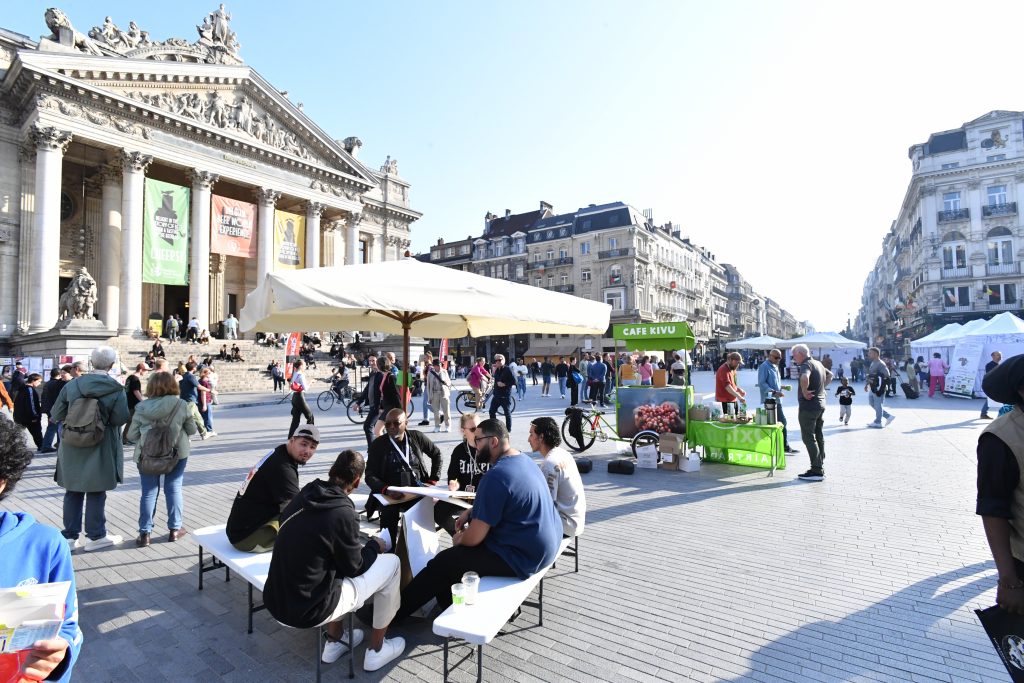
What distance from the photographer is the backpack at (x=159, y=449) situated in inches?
195

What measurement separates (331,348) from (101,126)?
51.9 feet

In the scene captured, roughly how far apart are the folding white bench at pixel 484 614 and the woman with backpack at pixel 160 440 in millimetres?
3684

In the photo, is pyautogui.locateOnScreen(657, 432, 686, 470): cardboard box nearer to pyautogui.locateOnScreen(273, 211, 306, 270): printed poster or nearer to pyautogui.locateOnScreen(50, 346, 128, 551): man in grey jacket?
pyautogui.locateOnScreen(50, 346, 128, 551): man in grey jacket

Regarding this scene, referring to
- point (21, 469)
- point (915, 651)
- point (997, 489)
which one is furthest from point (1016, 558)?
point (21, 469)

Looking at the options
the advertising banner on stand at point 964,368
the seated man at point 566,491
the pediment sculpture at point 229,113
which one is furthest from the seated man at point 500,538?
the pediment sculpture at point 229,113

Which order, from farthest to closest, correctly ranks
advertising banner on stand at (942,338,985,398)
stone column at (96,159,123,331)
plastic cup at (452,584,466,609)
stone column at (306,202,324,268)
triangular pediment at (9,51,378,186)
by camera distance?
1. stone column at (306,202,324,268)
2. stone column at (96,159,123,331)
3. triangular pediment at (9,51,378,186)
4. advertising banner on stand at (942,338,985,398)
5. plastic cup at (452,584,466,609)

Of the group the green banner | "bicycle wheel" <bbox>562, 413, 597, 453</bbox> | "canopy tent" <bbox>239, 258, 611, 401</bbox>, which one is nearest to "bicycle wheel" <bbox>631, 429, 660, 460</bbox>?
"bicycle wheel" <bbox>562, 413, 597, 453</bbox>

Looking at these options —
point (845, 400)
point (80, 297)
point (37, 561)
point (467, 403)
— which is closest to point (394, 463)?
point (37, 561)

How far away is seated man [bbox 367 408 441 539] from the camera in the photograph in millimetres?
4840

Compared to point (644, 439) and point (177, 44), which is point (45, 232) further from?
point (644, 439)

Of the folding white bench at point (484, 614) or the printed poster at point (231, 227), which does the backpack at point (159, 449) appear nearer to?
the folding white bench at point (484, 614)

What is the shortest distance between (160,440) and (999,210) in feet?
177

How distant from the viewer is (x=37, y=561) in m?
1.56

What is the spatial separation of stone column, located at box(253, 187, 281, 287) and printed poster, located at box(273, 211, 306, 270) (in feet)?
0.90
